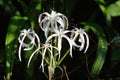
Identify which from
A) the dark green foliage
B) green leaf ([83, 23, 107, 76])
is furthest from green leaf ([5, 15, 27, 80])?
green leaf ([83, 23, 107, 76])

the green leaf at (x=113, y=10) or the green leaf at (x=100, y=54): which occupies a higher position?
the green leaf at (x=113, y=10)

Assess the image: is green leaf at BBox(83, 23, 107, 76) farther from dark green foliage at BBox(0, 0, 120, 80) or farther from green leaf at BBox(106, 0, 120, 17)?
green leaf at BBox(106, 0, 120, 17)

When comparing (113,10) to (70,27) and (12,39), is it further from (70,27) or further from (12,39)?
(12,39)

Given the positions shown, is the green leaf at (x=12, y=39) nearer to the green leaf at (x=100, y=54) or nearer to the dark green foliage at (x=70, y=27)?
the dark green foliage at (x=70, y=27)

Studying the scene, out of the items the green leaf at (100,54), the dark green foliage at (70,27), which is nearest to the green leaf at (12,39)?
the dark green foliage at (70,27)

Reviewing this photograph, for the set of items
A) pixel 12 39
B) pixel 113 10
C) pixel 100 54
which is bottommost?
pixel 100 54

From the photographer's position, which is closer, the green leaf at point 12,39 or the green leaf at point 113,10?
the green leaf at point 12,39

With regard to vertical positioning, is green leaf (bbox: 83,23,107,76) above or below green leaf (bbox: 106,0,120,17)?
below

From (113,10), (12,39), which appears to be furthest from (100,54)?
(12,39)

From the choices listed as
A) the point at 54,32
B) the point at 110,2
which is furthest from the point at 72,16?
the point at 54,32

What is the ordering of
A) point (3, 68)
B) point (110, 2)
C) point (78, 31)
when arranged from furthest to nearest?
point (110, 2) → point (3, 68) → point (78, 31)

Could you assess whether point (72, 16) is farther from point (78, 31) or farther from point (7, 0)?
point (78, 31)
